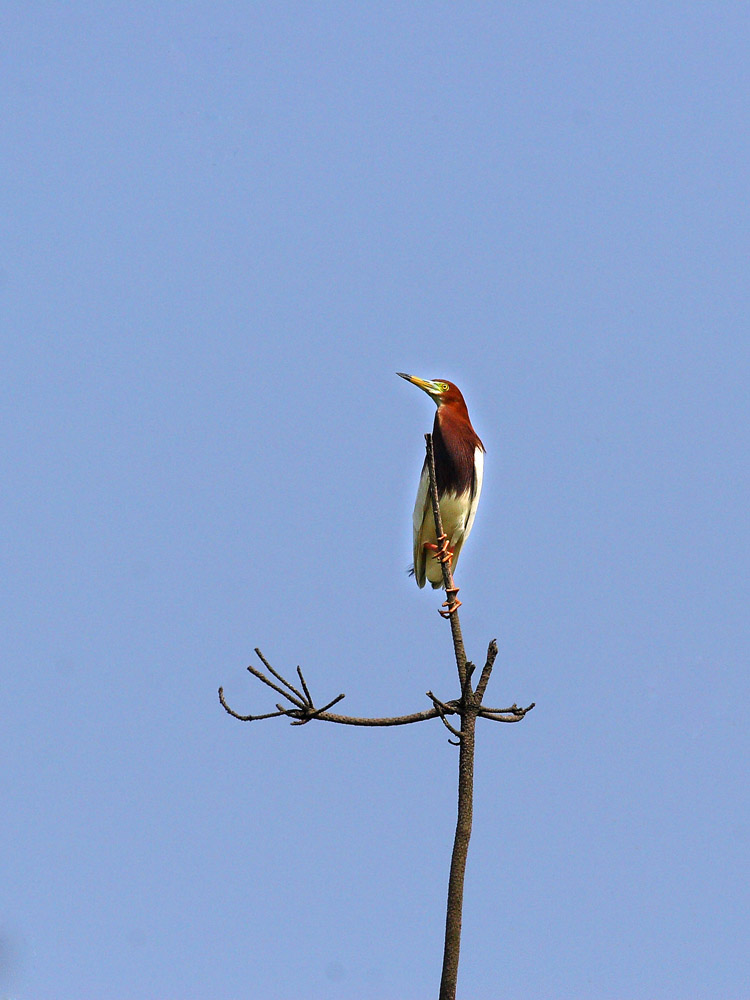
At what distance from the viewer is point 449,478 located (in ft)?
26.7

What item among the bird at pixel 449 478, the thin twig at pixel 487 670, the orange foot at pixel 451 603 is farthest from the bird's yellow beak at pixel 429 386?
the thin twig at pixel 487 670

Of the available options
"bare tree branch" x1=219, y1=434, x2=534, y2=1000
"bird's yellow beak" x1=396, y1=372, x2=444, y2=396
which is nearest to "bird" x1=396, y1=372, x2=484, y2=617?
"bird's yellow beak" x1=396, y1=372, x2=444, y2=396

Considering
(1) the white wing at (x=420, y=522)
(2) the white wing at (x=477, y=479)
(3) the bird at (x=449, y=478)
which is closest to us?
(3) the bird at (x=449, y=478)

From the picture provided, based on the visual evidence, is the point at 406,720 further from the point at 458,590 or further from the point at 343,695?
the point at 458,590

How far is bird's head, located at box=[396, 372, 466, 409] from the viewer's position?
824 centimetres

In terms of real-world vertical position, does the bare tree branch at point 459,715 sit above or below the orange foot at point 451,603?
below

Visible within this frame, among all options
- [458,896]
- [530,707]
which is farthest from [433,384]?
[458,896]

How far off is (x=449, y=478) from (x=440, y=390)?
61 centimetres

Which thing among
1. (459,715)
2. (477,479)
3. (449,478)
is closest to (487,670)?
(459,715)

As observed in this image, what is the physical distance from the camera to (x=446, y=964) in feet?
13.3

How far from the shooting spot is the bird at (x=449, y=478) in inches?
317

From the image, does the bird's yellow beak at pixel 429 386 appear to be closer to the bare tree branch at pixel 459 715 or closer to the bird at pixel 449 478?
the bird at pixel 449 478

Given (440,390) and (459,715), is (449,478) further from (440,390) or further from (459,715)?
(459,715)

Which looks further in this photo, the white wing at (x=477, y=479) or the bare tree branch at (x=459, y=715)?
the white wing at (x=477, y=479)
